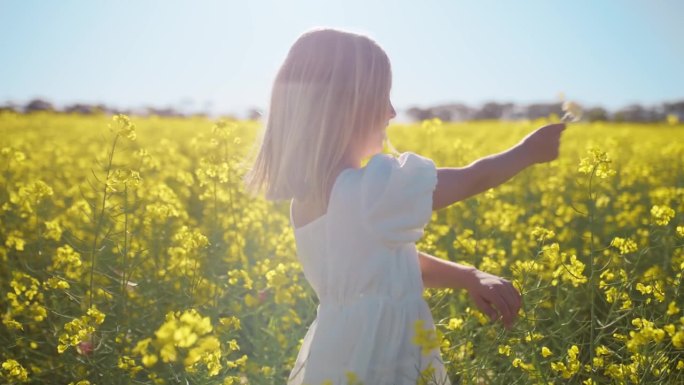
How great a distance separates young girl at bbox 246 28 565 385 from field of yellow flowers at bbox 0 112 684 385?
0.16 m

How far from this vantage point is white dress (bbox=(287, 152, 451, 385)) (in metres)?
1.75

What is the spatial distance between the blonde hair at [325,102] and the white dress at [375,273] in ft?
0.27

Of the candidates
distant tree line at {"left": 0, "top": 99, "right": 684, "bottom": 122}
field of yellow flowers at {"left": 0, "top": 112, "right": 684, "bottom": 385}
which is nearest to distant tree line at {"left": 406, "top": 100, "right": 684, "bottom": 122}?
distant tree line at {"left": 0, "top": 99, "right": 684, "bottom": 122}

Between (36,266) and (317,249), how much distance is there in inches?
84.0

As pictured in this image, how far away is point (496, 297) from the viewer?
1.73 meters

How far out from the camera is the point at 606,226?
4.52 meters

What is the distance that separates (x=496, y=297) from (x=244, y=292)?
1989 millimetres

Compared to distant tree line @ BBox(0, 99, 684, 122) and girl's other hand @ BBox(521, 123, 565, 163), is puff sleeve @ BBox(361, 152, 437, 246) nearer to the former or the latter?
girl's other hand @ BBox(521, 123, 565, 163)

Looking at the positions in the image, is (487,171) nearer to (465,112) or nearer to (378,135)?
(378,135)

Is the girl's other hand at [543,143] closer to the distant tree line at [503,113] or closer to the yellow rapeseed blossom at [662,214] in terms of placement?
the yellow rapeseed blossom at [662,214]

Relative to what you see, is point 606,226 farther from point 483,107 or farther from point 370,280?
point 483,107

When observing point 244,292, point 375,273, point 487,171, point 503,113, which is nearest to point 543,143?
point 487,171

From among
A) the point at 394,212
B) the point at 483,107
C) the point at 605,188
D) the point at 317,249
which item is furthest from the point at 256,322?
the point at 483,107

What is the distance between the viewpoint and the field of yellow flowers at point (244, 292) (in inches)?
85.7
